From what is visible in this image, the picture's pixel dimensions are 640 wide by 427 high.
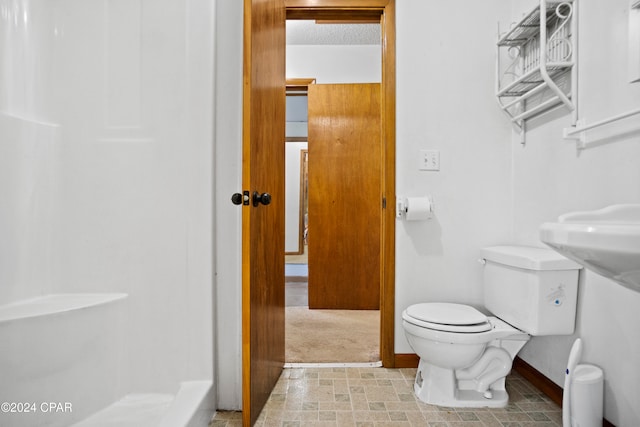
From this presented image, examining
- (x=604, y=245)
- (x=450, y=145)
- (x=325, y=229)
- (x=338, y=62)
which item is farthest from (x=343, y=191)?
(x=604, y=245)

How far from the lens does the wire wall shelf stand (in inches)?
50.1

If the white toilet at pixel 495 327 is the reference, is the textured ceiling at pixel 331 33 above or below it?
above

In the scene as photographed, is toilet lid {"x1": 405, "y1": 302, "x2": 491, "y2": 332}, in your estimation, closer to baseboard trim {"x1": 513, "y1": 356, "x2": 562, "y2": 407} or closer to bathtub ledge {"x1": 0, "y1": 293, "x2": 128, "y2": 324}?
baseboard trim {"x1": 513, "y1": 356, "x2": 562, "y2": 407}

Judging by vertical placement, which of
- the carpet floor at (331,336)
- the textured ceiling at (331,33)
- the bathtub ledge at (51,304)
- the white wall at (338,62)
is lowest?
the carpet floor at (331,336)

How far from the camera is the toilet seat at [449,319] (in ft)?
4.23

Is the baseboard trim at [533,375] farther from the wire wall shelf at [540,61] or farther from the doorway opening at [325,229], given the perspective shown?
the wire wall shelf at [540,61]

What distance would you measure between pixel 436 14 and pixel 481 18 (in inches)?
9.6

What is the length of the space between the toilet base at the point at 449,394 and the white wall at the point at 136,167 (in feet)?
3.08

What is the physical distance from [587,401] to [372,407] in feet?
2.50

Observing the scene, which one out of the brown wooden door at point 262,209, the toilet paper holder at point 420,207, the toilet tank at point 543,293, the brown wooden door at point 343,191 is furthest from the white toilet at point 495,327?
the brown wooden door at point 343,191

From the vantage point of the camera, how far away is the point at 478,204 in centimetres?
173

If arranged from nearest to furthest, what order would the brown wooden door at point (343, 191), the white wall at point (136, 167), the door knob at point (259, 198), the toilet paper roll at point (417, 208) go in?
the door knob at point (259, 198) → the white wall at point (136, 167) → the toilet paper roll at point (417, 208) → the brown wooden door at point (343, 191)

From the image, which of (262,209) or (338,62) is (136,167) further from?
(338,62)

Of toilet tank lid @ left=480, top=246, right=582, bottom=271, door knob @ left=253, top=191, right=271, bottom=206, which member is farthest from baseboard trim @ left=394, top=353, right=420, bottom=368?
door knob @ left=253, top=191, right=271, bottom=206
